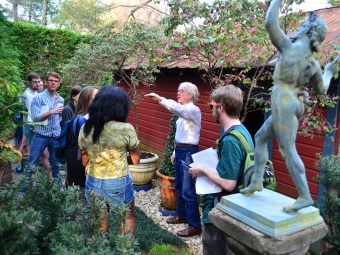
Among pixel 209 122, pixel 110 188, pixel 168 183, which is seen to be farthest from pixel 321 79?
pixel 209 122

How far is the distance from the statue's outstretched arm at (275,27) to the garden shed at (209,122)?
8.05ft

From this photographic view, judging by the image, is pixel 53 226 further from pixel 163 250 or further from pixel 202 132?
pixel 202 132

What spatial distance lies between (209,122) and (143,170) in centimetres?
166

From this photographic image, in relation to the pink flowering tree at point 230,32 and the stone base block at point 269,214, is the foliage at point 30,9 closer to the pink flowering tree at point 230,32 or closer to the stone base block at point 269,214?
the pink flowering tree at point 230,32

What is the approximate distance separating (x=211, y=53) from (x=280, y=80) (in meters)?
2.47

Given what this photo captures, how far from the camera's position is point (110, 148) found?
9.31 ft

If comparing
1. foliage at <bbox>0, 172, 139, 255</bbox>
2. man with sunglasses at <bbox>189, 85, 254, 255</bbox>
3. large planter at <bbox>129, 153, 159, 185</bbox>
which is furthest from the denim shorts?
large planter at <bbox>129, 153, 159, 185</bbox>

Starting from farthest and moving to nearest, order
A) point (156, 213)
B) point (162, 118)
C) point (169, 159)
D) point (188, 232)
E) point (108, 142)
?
point (162, 118), point (169, 159), point (156, 213), point (188, 232), point (108, 142)

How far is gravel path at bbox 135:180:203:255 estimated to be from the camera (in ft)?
13.8

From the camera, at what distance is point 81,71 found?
7180mm

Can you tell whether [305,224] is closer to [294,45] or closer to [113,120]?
[294,45]

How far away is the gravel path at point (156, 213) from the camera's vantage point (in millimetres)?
4207

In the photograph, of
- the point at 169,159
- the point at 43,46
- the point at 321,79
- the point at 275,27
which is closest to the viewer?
the point at 275,27

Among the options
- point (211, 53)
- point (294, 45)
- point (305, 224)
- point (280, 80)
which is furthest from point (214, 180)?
point (211, 53)
